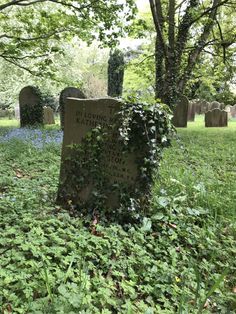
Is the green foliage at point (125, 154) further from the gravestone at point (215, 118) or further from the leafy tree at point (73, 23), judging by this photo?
the gravestone at point (215, 118)

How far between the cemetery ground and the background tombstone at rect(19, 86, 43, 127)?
9.44 metres

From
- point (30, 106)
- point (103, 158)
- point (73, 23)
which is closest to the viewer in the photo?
point (103, 158)

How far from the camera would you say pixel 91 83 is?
41.5 m

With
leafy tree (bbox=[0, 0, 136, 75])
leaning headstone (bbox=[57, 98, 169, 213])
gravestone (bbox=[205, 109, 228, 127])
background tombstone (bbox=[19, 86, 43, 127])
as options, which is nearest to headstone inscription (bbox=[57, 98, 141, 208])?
leaning headstone (bbox=[57, 98, 169, 213])

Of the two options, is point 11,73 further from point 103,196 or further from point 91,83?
point 103,196

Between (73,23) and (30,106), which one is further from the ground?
(73,23)

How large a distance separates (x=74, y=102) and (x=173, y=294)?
2734mm

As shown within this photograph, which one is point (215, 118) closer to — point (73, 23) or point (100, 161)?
point (73, 23)

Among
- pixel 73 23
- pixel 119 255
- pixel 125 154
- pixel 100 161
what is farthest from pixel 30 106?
pixel 119 255

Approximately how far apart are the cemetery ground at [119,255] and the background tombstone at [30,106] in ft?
31.0

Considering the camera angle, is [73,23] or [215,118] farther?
[215,118]

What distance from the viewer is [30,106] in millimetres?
14102

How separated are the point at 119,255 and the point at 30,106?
12.1 m

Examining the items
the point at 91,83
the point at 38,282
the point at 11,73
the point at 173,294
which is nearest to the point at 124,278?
the point at 173,294
